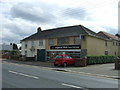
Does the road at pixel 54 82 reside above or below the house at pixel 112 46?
below

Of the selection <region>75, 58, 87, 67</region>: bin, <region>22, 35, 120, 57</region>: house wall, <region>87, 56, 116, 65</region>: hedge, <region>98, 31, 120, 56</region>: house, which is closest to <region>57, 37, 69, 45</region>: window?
<region>22, 35, 120, 57</region>: house wall

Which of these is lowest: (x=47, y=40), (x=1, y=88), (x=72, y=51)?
(x=1, y=88)

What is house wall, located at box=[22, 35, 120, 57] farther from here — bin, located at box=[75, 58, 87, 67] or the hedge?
bin, located at box=[75, 58, 87, 67]

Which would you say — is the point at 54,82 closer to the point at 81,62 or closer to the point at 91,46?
the point at 81,62

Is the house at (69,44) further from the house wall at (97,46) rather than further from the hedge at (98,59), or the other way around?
the hedge at (98,59)

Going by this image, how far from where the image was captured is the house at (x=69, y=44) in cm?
3193

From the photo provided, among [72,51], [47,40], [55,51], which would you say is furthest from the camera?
[47,40]

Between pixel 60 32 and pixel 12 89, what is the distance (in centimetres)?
2961

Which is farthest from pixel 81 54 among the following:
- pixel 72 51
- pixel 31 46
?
pixel 31 46

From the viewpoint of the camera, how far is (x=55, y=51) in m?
35.7

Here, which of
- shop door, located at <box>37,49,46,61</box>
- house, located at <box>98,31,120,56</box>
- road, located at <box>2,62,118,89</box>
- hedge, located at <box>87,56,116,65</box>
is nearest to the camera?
road, located at <box>2,62,118,89</box>

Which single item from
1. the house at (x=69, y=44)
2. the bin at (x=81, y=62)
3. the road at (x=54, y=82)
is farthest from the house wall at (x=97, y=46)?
the road at (x=54, y=82)

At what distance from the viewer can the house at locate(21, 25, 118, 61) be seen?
3193 centimetres

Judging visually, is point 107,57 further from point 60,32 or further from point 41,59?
point 41,59
